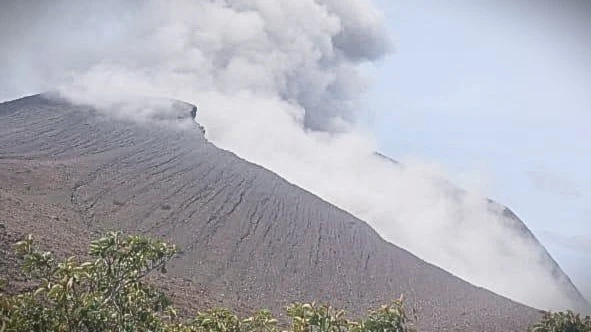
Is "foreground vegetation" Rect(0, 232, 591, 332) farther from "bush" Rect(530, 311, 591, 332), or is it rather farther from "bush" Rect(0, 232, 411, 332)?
"bush" Rect(530, 311, 591, 332)

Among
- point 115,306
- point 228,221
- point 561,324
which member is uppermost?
point 228,221

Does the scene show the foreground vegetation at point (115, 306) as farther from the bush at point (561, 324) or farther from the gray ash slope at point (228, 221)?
the gray ash slope at point (228, 221)

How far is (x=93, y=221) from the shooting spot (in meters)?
35.6

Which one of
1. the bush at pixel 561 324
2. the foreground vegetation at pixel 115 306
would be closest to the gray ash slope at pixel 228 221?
the bush at pixel 561 324

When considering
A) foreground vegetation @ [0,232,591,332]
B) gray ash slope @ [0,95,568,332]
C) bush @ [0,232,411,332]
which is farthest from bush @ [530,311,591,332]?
gray ash slope @ [0,95,568,332]

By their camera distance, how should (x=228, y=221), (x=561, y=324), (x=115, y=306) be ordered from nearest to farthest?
(x=115, y=306)
(x=561, y=324)
(x=228, y=221)

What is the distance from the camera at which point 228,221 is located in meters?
43.6

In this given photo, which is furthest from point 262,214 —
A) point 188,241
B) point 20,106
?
point 20,106

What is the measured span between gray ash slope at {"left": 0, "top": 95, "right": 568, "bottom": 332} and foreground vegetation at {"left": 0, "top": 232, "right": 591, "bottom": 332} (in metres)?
22.7

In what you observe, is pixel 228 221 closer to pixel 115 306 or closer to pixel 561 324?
pixel 561 324

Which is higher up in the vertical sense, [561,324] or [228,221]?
[228,221]

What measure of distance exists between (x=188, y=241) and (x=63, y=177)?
30.0 feet

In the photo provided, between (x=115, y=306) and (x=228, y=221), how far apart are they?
36804 mm

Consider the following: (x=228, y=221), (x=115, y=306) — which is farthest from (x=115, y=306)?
(x=228, y=221)
